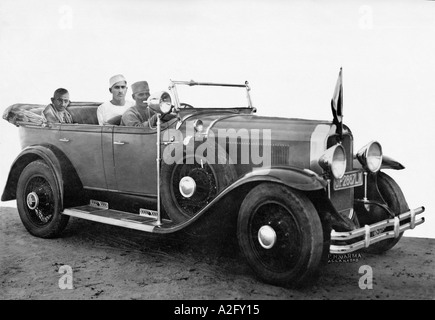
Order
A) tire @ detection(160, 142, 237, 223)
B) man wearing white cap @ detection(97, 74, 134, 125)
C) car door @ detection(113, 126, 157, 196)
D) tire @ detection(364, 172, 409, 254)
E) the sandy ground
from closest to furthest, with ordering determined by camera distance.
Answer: the sandy ground, tire @ detection(160, 142, 237, 223), tire @ detection(364, 172, 409, 254), car door @ detection(113, 126, 157, 196), man wearing white cap @ detection(97, 74, 134, 125)

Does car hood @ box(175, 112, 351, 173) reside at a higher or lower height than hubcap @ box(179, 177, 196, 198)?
higher

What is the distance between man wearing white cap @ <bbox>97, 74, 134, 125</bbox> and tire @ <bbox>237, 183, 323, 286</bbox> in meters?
2.49

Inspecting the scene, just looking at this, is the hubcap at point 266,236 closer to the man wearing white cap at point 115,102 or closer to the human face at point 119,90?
the man wearing white cap at point 115,102

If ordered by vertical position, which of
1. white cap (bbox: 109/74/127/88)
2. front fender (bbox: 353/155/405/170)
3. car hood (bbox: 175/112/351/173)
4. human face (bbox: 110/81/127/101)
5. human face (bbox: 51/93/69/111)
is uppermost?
white cap (bbox: 109/74/127/88)

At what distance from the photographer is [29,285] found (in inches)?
157

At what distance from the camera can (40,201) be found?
519 centimetres

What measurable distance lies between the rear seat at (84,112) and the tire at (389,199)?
352 centimetres

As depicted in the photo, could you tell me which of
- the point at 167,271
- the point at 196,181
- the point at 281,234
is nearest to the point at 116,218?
the point at 167,271

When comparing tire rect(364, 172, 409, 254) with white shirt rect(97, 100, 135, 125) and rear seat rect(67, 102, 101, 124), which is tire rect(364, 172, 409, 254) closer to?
white shirt rect(97, 100, 135, 125)

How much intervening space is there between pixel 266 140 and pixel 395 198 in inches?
55.0

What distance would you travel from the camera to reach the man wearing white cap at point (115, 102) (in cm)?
558

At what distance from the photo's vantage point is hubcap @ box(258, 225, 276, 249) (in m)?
3.62

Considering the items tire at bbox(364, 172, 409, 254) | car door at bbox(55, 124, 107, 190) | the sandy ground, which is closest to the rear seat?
car door at bbox(55, 124, 107, 190)

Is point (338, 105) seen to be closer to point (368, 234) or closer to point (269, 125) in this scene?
point (269, 125)
